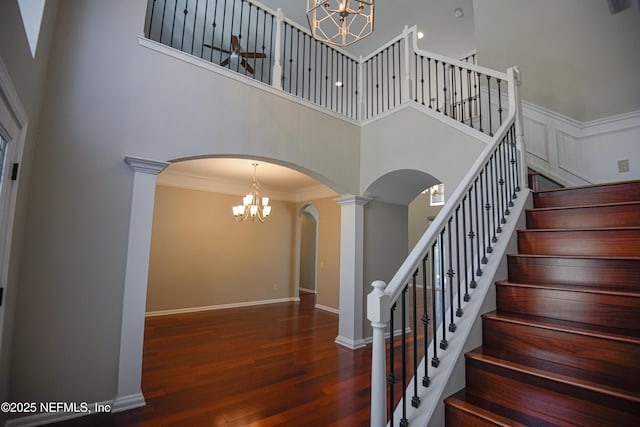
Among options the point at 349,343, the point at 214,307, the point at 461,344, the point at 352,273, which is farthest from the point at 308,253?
the point at 461,344

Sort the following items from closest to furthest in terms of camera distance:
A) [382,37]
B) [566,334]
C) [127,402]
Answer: [566,334] < [127,402] < [382,37]

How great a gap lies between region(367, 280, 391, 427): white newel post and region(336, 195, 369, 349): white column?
2.77 meters

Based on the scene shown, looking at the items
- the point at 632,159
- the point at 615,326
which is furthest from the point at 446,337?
the point at 632,159

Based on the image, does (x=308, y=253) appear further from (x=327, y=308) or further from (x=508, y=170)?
(x=508, y=170)

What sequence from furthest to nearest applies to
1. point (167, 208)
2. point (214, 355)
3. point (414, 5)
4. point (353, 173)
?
point (167, 208), point (414, 5), point (353, 173), point (214, 355)

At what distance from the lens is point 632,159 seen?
3332 mm

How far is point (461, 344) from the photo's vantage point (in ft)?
5.60

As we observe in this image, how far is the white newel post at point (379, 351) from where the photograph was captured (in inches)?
56.8

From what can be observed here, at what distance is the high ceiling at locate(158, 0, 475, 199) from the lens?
511 cm

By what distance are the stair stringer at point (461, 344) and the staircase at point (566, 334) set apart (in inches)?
2.1

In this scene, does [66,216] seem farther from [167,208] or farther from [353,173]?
[167,208]

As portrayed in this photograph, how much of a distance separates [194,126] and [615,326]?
3443 mm

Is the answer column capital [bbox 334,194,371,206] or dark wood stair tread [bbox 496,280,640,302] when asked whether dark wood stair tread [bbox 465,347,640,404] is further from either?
column capital [bbox 334,194,371,206]

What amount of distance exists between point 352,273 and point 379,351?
2799mm
